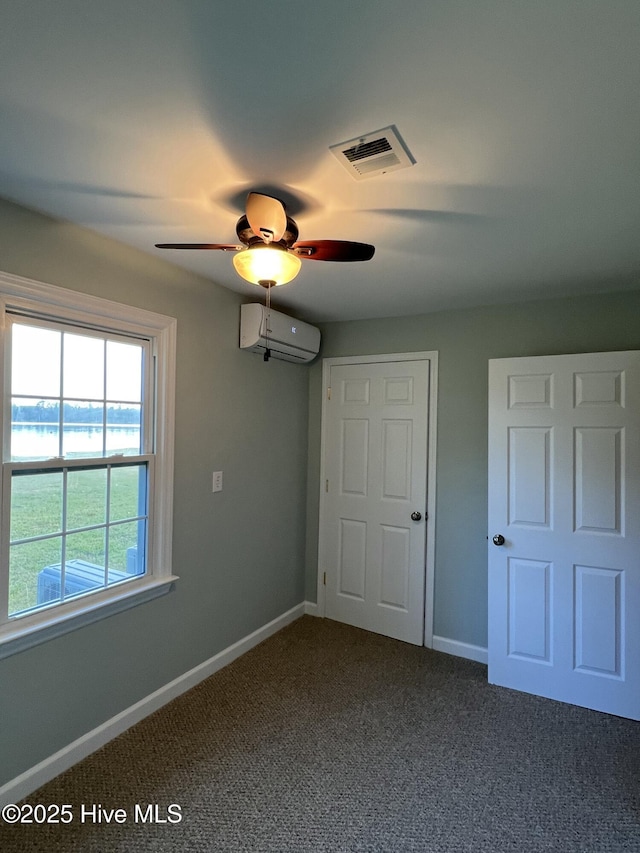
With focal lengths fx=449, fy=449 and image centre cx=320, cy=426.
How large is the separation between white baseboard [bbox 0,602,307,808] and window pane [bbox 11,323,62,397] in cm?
158

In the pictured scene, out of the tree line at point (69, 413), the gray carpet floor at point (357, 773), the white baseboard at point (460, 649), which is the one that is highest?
the tree line at point (69, 413)

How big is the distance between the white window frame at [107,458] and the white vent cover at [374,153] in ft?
4.35

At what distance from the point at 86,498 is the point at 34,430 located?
40 centimetres

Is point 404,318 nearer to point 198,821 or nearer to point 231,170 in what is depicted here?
point 231,170

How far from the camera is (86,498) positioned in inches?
83.7

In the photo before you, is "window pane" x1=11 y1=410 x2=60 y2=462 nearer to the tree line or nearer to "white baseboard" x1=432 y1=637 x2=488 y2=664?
the tree line

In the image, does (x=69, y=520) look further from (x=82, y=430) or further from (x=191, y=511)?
(x=191, y=511)

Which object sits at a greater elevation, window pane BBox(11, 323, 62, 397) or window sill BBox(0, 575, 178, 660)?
window pane BBox(11, 323, 62, 397)

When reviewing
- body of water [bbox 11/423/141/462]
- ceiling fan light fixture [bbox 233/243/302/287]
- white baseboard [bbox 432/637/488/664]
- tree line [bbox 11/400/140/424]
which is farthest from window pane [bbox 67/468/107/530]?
white baseboard [bbox 432/637/488/664]

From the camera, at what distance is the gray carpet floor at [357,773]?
1.71 metres

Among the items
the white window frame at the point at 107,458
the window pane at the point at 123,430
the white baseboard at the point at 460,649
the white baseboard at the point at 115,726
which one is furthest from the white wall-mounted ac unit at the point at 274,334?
Answer: the white baseboard at the point at 460,649

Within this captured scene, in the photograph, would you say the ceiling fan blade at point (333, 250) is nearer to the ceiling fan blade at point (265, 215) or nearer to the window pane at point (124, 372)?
the ceiling fan blade at point (265, 215)

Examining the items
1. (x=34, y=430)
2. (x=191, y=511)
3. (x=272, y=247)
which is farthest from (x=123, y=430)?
A: (x=272, y=247)

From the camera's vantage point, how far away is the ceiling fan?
154 centimetres
